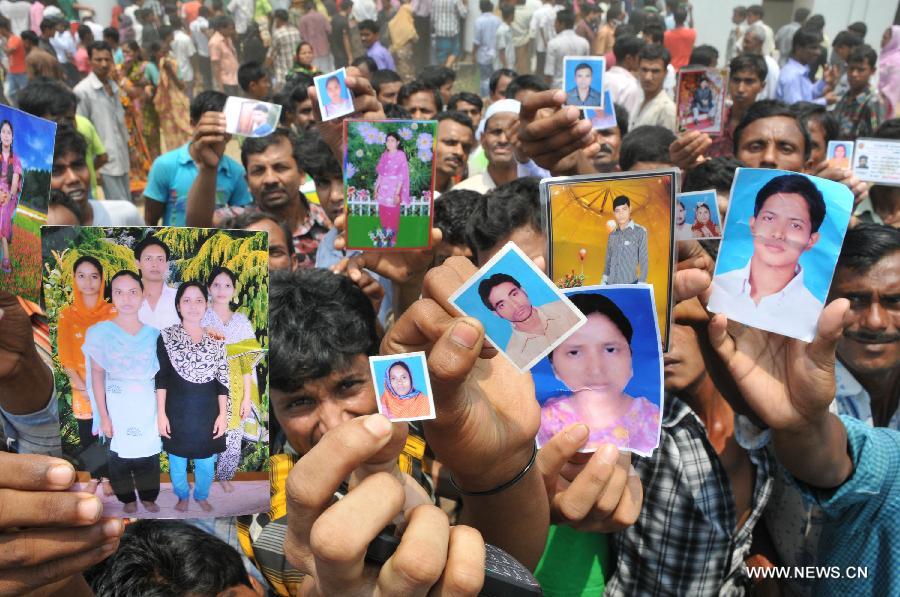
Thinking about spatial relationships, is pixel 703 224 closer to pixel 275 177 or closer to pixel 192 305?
pixel 192 305

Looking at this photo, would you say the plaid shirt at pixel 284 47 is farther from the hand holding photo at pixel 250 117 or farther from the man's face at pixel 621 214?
the man's face at pixel 621 214

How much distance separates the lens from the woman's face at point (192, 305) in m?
1.18

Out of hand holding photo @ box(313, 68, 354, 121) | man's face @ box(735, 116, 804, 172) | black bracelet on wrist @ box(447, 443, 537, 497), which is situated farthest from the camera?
man's face @ box(735, 116, 804, 172)

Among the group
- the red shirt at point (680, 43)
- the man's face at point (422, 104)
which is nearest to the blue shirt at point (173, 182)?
the man's face at point (422, 104)

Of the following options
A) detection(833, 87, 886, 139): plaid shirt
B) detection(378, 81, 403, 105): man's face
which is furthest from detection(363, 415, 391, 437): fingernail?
detection(833, 87, 886, 139): plaid shirt

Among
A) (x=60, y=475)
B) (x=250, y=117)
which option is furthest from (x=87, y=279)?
(x=250, y=117)

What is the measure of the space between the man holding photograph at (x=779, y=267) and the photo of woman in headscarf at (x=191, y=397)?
3.68ft

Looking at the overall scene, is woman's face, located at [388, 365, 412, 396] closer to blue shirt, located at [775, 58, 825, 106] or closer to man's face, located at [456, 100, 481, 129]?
man's face, located at [456, 100, 481, 129]

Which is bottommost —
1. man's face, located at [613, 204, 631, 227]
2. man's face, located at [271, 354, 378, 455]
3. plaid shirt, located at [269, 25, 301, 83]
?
man's face, located at [271, 354, 378, 455]

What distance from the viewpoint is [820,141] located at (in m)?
4.47

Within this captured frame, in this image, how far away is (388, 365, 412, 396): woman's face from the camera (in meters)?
1.15

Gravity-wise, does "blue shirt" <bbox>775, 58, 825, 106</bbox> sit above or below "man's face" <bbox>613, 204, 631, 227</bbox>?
above

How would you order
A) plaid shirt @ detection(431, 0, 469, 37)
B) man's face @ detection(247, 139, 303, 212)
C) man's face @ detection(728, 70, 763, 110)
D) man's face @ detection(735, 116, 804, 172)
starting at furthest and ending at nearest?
1. plaid shirt @ detection(431, 0, 469, 37)
2. man's face @ detection(728, 70, 763, 110)
3. man's face @ detection(247, 139, 303, 212)
4. man's face @ detection(735, 116, 804, 172)

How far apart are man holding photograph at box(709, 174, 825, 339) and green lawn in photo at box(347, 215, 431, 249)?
1089mm
